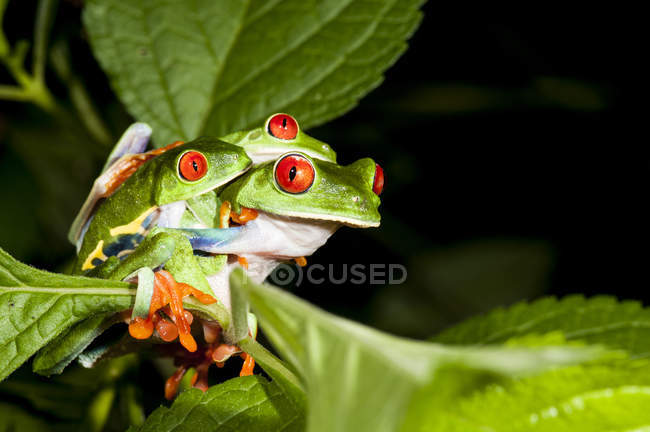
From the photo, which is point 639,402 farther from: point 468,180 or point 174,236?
point 468,180

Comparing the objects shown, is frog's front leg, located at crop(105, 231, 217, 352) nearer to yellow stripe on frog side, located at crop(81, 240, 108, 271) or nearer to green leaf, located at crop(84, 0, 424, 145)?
yellow stripe on frog side, located at crop(81, 240, 108, 271)

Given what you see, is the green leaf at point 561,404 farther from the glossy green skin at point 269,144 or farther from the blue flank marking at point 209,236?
the glossy green skin at point 269,144

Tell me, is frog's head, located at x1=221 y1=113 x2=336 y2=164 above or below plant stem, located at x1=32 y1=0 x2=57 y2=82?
above

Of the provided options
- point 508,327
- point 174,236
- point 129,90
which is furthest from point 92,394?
point 508,327

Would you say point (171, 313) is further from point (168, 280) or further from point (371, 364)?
point (371, 364)

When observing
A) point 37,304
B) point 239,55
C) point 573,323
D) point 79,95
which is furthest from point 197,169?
point 79,95

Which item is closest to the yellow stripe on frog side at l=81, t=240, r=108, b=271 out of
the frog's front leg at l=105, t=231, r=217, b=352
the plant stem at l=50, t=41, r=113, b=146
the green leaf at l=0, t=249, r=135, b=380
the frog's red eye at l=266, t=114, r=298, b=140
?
the frog's front leg at l=105, t=231, r=217, b=352

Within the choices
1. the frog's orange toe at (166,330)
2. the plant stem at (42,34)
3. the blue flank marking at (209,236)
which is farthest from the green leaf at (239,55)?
the frog's orange toe at (166,330)
